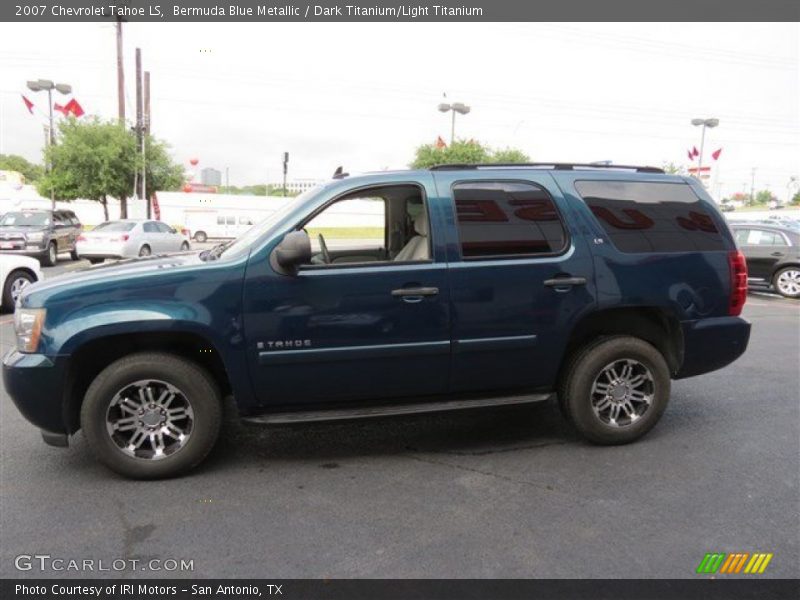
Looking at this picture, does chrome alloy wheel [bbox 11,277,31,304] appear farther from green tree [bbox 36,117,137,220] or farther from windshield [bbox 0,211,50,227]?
green tree [bbox 36,117,137,220]

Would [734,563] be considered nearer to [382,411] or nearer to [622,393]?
[622,393]

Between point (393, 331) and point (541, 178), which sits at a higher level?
point (541, 178)

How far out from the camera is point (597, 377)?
4086 mm

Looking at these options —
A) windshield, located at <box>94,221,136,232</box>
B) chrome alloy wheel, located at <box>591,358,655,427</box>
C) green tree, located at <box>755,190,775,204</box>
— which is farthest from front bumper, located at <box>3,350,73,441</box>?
green tree, located at <box>755,190,775,204</box>

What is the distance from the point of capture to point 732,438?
4.35 m

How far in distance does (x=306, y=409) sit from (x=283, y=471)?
1.40 feet

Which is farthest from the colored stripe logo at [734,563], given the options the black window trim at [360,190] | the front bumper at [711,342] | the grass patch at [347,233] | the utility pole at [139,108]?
the utility pole at [139,108]

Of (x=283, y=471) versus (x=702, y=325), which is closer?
(x=283, y=471)

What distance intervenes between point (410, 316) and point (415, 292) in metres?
0.16

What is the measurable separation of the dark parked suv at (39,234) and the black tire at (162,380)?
16240mm

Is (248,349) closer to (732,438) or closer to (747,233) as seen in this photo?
(732,438)

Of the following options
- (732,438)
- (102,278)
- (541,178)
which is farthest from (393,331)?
(732,438)

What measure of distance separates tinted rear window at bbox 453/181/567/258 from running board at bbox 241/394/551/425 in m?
1.00

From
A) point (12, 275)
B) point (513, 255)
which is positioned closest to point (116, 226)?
point (12, 275)
